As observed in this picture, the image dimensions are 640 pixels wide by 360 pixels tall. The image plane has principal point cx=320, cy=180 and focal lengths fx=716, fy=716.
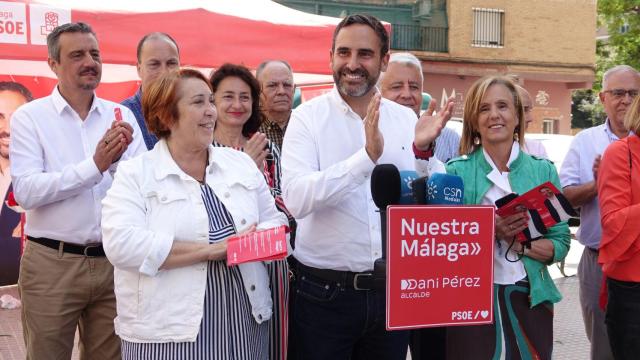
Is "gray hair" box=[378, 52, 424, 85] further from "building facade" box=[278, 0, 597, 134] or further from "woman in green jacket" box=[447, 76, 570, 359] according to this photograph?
"building facade" box=[278, 0, 597, 134]

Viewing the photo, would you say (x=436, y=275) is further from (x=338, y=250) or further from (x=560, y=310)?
(x=560, y=310)

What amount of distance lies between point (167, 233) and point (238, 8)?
5.00m

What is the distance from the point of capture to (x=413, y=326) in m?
2.32

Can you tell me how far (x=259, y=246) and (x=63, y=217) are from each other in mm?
1510

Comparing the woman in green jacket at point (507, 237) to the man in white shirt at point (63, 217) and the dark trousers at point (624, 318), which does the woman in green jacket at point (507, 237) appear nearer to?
the dark trousers at point (624, 318)

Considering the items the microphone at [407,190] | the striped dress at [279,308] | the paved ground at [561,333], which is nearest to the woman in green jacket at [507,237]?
the microphone at [407,190]

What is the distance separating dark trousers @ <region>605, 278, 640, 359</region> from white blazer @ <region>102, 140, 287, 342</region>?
1.78 metres

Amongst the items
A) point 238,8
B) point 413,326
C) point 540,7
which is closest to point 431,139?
point 413,326

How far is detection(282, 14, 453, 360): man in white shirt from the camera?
3150mm

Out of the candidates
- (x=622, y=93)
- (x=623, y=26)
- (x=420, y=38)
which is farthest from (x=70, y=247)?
(x=420, y=38)

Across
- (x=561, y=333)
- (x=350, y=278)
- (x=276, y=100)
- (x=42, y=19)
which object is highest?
(x=42, y=19)

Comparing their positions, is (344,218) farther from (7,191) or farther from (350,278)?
(7,191)

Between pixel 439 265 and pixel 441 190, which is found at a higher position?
pixel 441 190

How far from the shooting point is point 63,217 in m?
3.67
